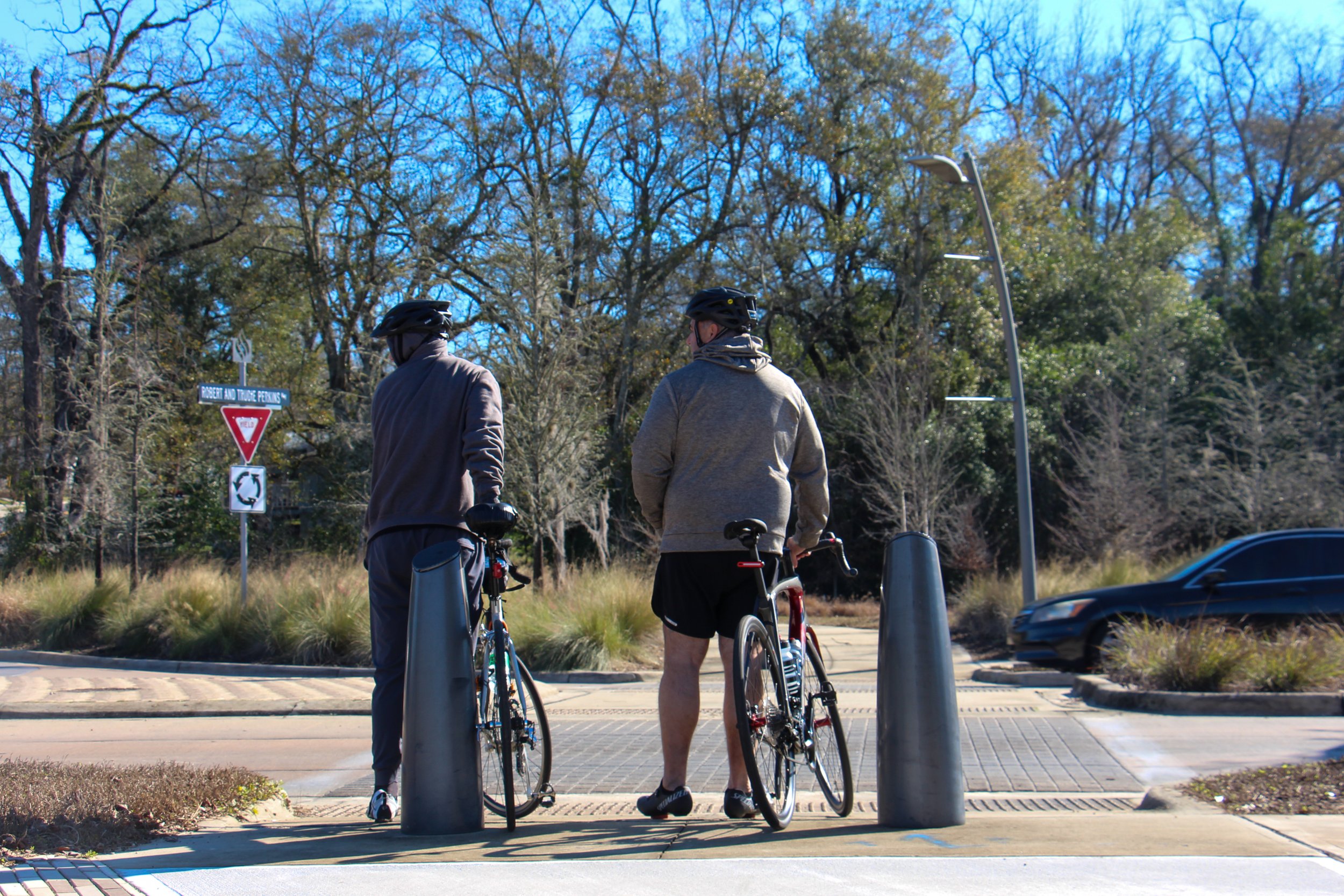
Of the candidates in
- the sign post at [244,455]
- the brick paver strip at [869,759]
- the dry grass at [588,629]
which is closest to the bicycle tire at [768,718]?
the brick paver strip at [869,759]

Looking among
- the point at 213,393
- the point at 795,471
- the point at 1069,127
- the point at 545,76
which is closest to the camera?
the point at 795,471

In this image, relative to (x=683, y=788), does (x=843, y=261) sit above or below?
above

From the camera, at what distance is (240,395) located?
44.3ft

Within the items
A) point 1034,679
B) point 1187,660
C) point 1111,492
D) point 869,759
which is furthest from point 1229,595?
point 1111,492

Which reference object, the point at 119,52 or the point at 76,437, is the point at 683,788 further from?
the point at 119,52

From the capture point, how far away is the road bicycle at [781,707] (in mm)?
3822

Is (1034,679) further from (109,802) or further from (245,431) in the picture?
(245,431)

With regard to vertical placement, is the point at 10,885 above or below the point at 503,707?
below

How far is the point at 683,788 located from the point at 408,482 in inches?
62.0

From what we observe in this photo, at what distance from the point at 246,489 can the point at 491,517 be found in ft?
34.6

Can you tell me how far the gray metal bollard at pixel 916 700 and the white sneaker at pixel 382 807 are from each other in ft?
6.02

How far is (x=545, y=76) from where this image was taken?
27.9m

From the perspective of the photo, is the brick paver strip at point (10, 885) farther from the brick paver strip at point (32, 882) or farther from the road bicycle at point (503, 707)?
the road bicycle at point (503, 707)

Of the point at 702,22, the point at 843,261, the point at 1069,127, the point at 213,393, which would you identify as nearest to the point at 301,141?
the point at 702,22
